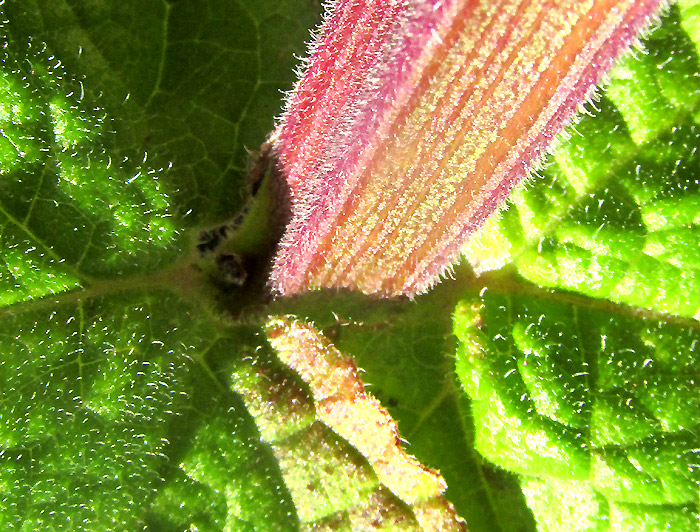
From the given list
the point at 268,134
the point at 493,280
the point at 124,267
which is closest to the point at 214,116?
the point at 268,134

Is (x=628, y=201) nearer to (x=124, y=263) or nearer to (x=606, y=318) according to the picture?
(x=606, y=318)

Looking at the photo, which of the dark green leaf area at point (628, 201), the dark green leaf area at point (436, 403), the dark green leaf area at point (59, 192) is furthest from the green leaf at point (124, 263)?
the dark green leaf area at point (628, 201)

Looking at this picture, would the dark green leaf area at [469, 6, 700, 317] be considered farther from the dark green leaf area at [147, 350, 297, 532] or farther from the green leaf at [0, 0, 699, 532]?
the dark green leaf area at [147, 350, 297, 532]

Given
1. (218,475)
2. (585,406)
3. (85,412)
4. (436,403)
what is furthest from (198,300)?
(585,406)

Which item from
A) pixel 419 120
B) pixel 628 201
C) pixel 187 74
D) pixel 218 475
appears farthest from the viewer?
pixel 628 201

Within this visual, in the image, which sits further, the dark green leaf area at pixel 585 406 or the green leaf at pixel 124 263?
the dark green leaf area at pixel 585 406

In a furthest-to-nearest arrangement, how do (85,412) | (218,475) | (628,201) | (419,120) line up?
1. (628,201)
2. (218,475)
3. (85,412)
4. (419,120)

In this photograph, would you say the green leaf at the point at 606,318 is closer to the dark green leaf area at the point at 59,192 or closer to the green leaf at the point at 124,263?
the green leaf at the point at 124,263
